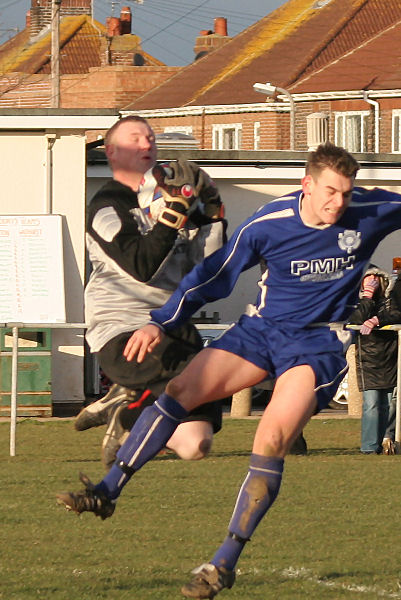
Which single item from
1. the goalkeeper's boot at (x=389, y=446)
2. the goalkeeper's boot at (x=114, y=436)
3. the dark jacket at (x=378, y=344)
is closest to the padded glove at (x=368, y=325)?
the dark jacket at (x=378, y=344)

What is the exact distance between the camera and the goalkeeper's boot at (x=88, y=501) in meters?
7.46

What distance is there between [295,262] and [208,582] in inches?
62.9

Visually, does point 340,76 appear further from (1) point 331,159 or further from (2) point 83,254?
(1) point 331,159

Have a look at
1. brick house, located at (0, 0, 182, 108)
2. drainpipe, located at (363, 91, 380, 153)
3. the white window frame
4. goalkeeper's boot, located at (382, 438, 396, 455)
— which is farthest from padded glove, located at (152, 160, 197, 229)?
brick house, located at (0, 0, 182, 108)

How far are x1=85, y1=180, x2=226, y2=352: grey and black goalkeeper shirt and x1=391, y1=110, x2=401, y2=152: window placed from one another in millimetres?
37126

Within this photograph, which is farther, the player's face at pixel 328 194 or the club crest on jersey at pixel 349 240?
the club crest on jersey at pixel 349 240

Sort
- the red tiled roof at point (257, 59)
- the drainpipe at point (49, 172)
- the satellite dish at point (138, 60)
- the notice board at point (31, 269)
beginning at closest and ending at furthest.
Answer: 1. the notice board at point (31, 269)
2. the drainpipe at point (49, 172)
3. the red tiled roof at point (257, 59)
4. the satellite dish at point (138, 60)

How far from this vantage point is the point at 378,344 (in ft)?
52.9

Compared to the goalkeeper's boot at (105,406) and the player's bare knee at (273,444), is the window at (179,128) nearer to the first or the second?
the goalkeeper's boot at (105,406)

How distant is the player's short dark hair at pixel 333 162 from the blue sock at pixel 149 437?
133 cm

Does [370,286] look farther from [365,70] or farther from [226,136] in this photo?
[226,136]

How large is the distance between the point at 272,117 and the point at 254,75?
4063 millimetres

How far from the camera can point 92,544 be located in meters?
9.98

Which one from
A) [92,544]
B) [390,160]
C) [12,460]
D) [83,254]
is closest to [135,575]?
[92,544]
